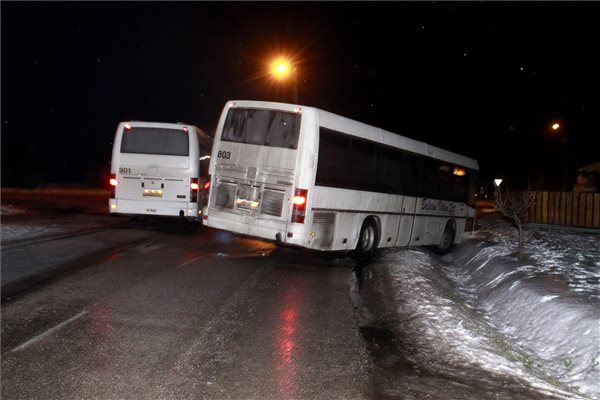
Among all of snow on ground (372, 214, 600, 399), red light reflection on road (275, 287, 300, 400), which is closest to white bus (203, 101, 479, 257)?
snow on ground (372, 214, 600, 399)

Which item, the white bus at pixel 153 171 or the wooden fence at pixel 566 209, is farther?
the wooden fence at pixel 566 209

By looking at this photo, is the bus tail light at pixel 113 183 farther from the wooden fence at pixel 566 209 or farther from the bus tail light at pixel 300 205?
the wooden fence at pixel 566 209

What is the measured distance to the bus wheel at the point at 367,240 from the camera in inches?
514

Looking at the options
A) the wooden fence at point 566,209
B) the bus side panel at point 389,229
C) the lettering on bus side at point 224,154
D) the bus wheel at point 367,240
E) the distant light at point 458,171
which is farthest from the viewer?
the wooden fence at point 566,209

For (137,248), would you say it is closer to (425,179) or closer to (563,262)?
(425,179)

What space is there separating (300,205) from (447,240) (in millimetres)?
8727

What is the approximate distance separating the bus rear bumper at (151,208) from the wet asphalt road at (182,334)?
13.9ft

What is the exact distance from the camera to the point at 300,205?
10.9 meters

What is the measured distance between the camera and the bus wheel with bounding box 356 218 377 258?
13.1 m

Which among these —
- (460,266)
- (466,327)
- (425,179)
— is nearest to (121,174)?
(425,179)

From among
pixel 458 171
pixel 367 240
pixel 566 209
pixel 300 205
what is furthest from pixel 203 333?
pixel 566 209

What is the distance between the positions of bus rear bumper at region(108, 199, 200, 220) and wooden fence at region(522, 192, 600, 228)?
524 inches

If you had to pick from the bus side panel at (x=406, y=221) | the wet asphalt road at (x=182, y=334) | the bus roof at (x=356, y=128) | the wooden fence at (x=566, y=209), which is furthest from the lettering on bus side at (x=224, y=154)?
the wooden fence at (x=566, y=209)

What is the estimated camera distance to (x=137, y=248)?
41.3ft
